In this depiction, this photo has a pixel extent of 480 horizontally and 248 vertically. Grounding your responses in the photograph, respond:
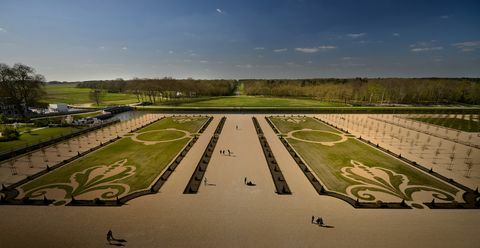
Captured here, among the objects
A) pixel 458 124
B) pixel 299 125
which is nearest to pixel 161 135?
pixel 299 125

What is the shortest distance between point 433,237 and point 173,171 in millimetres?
30418

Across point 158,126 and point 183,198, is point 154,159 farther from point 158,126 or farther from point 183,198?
point 158,126

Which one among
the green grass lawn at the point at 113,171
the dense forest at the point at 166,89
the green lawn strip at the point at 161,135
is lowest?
the green grass lawn at the point at 113,171

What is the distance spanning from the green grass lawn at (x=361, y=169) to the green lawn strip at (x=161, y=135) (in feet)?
86.8

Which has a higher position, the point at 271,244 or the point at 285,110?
the point at 285,110

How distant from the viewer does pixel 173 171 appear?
1401 inches

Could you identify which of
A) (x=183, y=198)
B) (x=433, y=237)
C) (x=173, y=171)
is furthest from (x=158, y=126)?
(x=433, y=237)

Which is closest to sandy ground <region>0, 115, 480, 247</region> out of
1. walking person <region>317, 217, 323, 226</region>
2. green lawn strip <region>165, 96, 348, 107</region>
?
walking person <region>317, 217, 323, 226</region>

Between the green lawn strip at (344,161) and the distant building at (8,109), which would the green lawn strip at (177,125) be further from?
the distant building at (8,109)

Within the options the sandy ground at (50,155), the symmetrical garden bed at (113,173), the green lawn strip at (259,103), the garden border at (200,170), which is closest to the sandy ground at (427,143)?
the garden border at (200,170)

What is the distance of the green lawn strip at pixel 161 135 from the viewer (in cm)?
5525

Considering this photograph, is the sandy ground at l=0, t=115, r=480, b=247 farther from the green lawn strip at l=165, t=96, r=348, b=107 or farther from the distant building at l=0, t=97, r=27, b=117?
the green lawn strip at l=165, t=96, r=348, b=107

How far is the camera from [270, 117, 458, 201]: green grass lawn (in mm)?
30750

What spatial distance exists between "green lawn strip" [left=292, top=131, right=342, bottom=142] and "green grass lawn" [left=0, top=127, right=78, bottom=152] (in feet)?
184
